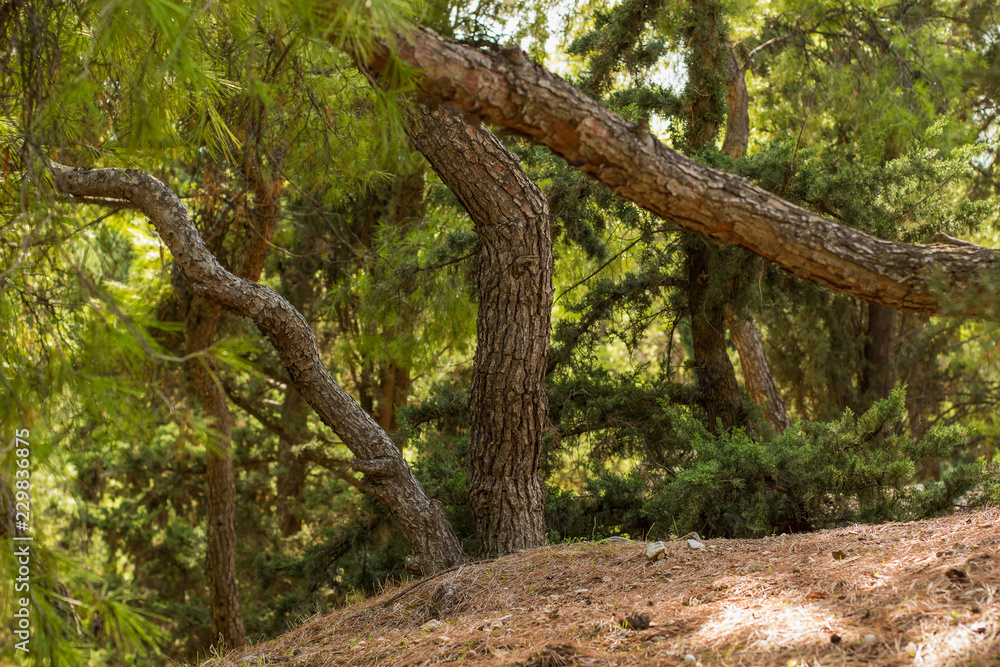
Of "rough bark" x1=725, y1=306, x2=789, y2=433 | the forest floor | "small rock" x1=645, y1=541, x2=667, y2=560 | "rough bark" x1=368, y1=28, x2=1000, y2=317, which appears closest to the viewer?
the forest floor

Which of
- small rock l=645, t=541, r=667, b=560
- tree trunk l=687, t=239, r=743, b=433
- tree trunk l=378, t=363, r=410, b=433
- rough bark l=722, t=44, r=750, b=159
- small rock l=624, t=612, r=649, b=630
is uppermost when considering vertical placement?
rough bark l=722, t=44, r=750, b=159

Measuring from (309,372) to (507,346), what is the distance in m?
1.19

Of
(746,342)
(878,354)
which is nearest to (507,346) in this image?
(746,342)

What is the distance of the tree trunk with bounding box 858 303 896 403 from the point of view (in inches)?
412

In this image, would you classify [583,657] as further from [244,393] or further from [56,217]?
[244,393]

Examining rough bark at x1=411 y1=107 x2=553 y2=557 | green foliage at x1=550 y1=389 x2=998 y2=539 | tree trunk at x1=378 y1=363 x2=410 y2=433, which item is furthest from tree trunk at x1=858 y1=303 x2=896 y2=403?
rough bark at x1=411 y1=107 x2=553 y2=557

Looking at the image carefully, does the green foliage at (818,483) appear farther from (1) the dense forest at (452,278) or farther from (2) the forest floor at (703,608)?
(2) the forest floor at (703,608)

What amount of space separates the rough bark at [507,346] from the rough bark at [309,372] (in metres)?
0.33

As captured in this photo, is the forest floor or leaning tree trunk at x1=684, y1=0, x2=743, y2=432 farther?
leaning tree trunk at x1=684, y1=0, x2=743, y2=432

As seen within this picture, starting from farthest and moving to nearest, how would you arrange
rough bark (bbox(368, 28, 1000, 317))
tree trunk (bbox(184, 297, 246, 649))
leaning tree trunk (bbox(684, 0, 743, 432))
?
tree trunk (bbox(184, 297, 246, 649)), leaning tree trunk (bbox(684, 0, 743, 432)), rough bark (bbox(368, 28, 1000, 317))

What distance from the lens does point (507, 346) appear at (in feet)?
14.7

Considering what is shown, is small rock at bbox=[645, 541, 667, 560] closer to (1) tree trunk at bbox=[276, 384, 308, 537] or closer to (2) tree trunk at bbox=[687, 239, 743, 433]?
(2) tree trunk at bbox=[687, 239, 743, 433]

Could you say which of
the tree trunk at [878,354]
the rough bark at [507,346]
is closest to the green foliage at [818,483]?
the rough bark at [507,346]

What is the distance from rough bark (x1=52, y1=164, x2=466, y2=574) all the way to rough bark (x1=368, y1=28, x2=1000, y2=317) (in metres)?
1.92
